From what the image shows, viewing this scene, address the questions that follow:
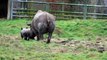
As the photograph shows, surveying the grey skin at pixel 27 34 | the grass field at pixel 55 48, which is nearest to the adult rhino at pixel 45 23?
the grass field at pixel 55 48

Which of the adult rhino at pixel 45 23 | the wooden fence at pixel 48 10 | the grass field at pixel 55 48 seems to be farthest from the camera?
the wooden fence at pixel 48 10

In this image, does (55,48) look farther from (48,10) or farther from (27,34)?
(48,10)

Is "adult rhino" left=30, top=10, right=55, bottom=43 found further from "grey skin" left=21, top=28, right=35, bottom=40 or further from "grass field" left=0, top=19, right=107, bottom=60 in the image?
"grey skin" left=21, top=28, right=35, bottom=40

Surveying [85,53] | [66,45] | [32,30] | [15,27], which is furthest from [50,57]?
[15,27]

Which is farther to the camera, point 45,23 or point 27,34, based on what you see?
point 27,34

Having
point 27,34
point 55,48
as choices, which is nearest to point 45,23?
point 27,34

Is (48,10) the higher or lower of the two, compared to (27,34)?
lower

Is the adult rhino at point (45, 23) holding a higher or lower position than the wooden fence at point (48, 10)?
higher

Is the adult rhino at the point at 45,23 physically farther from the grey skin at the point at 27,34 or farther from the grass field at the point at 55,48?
the grey skin at the point at 27,34

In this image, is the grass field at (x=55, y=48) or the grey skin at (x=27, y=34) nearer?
the grass field at (x=55, y=48)

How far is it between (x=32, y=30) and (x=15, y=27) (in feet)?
13.3

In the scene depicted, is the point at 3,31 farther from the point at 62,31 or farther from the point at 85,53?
the point at 85,53

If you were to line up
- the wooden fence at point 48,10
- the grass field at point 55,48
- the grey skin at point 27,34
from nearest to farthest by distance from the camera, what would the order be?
the grass field at point 55,48
the grey skin at point 27,34
the wooden fence at point 48,10

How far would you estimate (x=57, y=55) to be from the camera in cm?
1115
